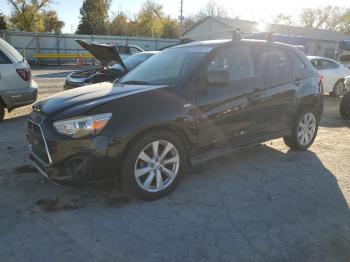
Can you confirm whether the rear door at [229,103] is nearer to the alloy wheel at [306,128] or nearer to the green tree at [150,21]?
the alloy wheel at [306,128]

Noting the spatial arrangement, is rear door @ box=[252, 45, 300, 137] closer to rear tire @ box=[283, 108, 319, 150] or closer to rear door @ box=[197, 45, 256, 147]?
rear door @ box=[197, 45, 256, 147]

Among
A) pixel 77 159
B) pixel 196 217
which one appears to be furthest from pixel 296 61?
pixel 77 159

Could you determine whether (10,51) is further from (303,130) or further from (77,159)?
(303,130)

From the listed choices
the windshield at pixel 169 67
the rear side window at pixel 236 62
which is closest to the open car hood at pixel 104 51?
the windshield at pixel 169 67

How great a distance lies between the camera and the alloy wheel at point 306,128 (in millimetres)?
5754

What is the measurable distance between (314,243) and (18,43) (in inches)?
1188

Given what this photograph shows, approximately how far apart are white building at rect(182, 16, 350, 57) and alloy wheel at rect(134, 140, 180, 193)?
Answer: 31902mm

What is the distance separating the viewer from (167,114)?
3.87 metres

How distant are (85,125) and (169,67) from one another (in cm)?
164

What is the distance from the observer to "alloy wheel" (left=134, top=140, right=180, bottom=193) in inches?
152

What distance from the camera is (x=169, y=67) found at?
4758mm

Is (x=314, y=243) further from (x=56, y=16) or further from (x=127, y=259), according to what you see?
(x=56, y=16)

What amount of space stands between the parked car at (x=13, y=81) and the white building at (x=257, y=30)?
2824 cm

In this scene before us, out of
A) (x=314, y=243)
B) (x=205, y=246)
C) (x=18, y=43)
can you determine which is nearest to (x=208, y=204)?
(x=205, y=246)
